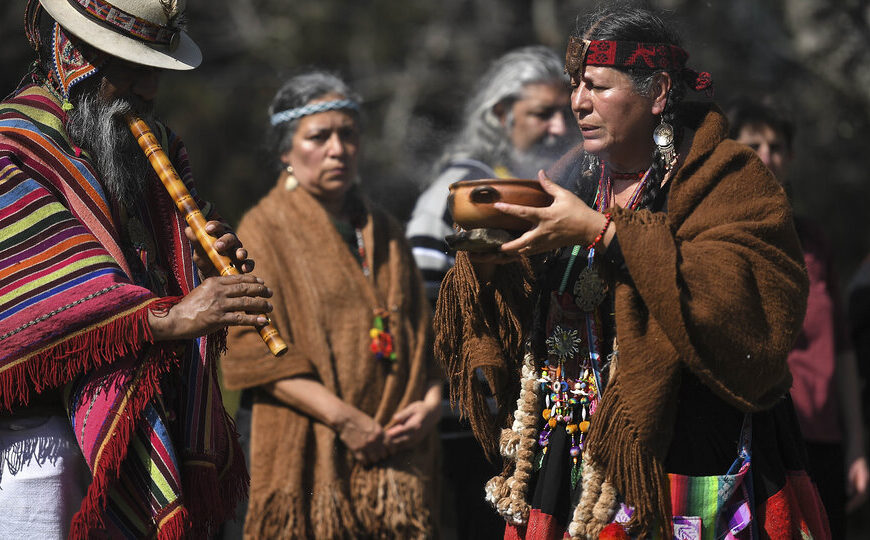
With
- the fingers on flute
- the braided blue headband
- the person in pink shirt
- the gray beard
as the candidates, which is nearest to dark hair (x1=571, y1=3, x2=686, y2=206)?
the fingers on flute

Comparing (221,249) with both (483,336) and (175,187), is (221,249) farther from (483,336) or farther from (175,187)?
(483,336)

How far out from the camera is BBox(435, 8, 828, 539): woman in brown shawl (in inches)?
104

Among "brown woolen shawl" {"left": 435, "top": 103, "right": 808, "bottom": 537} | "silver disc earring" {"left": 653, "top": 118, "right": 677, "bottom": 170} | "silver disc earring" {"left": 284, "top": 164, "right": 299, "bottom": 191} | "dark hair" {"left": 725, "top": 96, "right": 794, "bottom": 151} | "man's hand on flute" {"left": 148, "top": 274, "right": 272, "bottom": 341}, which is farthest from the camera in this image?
"silver disc earring" {"left": 284, "top": 164, "right": 299, "bottom": 191}

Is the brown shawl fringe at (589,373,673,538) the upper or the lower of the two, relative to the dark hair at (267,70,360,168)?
lower

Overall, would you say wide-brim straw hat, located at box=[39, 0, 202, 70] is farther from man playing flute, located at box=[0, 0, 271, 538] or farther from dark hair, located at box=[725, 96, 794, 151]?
dark hair, located at box=[725, 96, 794, 151]

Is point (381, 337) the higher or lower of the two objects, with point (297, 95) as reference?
lower

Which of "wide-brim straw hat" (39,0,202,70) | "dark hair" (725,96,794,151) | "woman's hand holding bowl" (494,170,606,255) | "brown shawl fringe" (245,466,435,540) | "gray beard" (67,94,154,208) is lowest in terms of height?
"brown shawl fringe" (245,466,435,540)

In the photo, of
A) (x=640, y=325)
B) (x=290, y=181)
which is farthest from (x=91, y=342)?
(x=290, y=181)

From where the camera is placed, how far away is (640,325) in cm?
269

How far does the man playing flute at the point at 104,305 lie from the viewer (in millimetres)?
2844

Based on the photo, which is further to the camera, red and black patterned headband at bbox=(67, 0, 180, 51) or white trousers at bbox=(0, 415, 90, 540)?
red and black patterned headband at bbox=(67, 0, 180, 51)

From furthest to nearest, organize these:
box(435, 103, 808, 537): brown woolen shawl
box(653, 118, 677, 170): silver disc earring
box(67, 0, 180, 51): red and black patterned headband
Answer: box(67, 0, 180, 51): red and black patterned headband
box(653, 118, 677, 170): silver disc earring
box(435, 103, 808, 537): brown woolen shawl

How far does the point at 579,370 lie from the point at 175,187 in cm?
126

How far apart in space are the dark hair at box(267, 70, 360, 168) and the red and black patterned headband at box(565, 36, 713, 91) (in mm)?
2075
